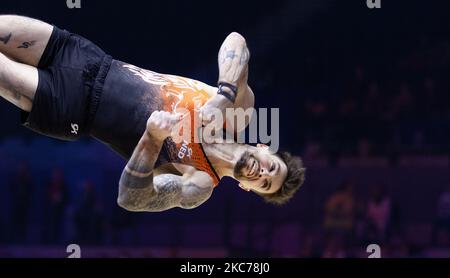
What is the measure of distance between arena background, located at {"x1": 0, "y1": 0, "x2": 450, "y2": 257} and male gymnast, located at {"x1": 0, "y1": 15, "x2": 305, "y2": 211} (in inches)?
94.5

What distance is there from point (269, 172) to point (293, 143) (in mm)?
2769

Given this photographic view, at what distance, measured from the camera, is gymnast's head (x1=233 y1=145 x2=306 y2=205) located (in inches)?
160

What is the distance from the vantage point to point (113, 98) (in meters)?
4.04

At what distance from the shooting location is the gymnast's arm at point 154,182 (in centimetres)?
343

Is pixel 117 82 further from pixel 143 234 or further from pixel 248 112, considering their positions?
pixel 143 234

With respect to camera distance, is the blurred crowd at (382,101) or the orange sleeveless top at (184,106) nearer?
the orange sleeveless top at (184,106)

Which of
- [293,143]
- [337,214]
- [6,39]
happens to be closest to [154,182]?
[6,39]

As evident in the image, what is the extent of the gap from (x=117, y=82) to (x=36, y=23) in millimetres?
473

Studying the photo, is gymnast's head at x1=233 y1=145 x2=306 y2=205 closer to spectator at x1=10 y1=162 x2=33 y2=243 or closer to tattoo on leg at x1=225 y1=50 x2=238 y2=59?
A: tattoo on leg at x1=225 y1=50 x2=238 y2=59

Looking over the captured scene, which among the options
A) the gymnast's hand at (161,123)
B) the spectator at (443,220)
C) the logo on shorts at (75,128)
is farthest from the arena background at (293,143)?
the gymnast's hand at (161,123)

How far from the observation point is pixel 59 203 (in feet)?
22.7

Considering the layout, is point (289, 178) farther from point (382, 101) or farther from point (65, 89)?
point (382, 101)

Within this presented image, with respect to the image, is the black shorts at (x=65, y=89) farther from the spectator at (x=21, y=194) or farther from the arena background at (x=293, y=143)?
the spectator at (x=21, y=194)
